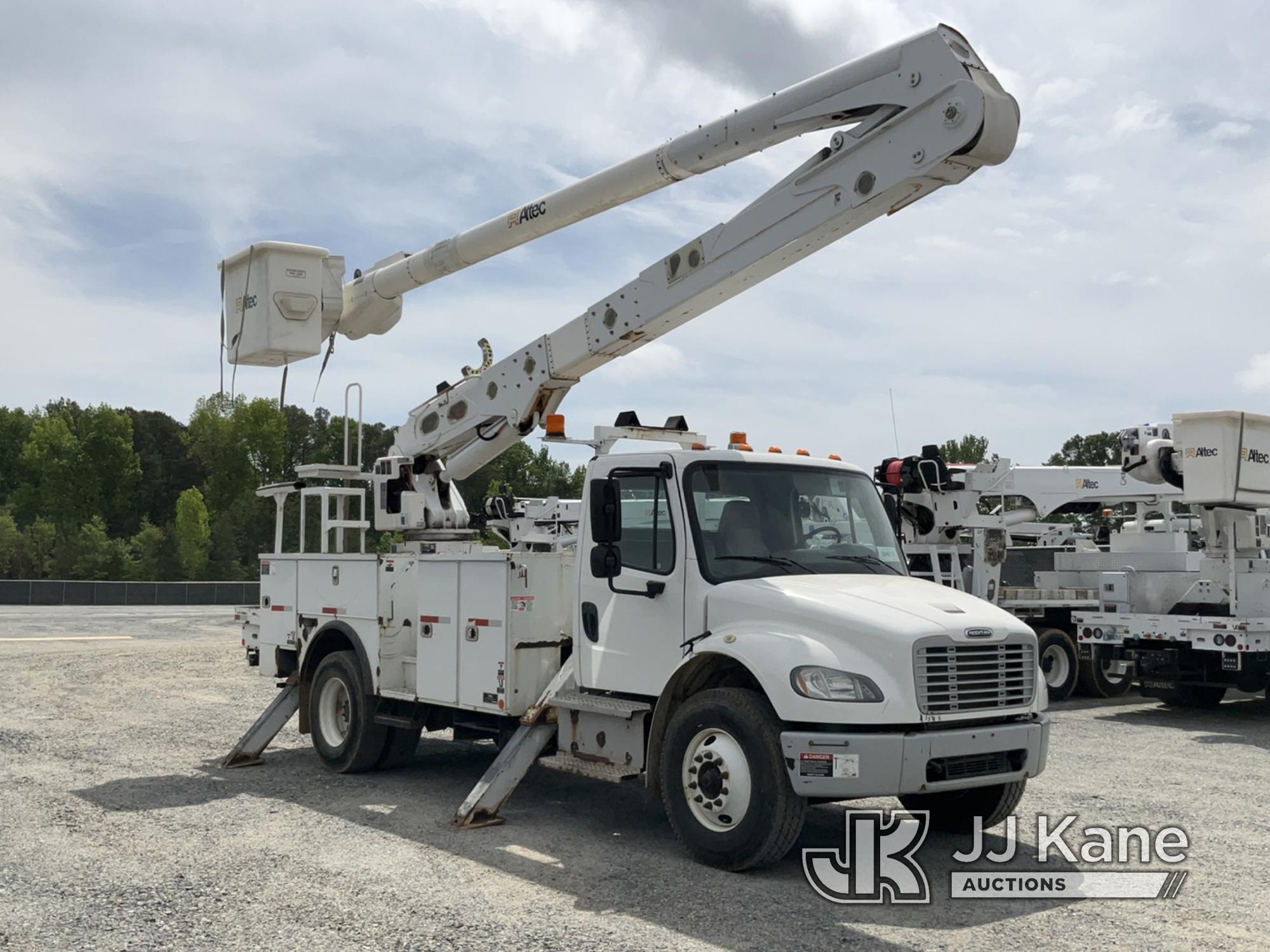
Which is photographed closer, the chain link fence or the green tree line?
the chain link fence

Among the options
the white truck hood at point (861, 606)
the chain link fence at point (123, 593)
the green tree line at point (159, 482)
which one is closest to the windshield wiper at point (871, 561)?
the white truck hood at point (861, 606)

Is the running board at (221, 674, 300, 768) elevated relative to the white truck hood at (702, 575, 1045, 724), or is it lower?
lower

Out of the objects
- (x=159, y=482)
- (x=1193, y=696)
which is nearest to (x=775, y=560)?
(x=1193, y=696)

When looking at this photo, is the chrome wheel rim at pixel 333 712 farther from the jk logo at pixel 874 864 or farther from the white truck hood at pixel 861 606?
the jk logo at pixel 874 864

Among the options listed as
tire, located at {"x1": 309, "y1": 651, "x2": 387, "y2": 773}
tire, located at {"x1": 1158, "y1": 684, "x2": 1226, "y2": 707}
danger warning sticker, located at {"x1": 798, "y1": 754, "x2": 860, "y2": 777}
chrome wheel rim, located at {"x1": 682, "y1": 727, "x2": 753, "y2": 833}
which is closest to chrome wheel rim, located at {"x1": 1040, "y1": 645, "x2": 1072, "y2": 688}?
tire, located at {"x1": 1158, "y1": 684, "x2": 1226, "y2": 707}

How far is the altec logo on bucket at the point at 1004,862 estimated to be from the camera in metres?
6.82

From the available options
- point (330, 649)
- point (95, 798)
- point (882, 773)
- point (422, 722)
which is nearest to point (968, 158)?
point (882, 773)

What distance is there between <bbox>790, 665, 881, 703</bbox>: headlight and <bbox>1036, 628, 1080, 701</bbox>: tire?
35.2 ft

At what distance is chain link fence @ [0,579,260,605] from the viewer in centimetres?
3803

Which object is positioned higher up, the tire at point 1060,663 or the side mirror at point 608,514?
the side mirror at point 608,514

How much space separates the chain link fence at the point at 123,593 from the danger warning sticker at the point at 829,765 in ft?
110

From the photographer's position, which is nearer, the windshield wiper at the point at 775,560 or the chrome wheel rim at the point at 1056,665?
the windshield wiper at the point at 775,560

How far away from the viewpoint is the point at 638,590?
7.96m

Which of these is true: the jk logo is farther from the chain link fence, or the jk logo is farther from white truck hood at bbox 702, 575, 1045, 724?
the chain link fence
